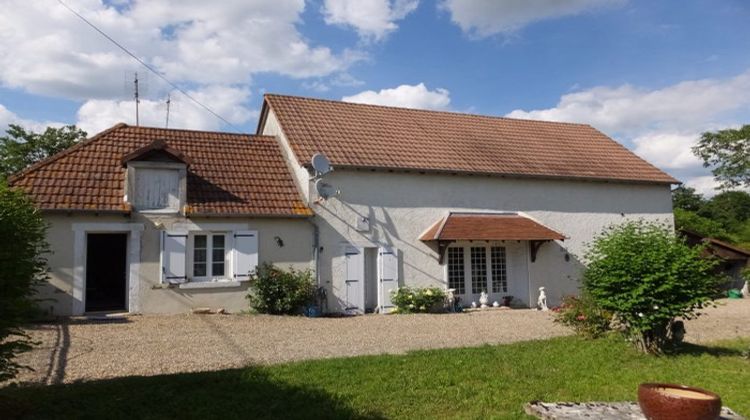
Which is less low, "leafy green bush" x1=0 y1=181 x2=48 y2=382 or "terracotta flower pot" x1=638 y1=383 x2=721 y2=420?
"leafy green bush" x1=0 y1=181 x2=48 y2=382

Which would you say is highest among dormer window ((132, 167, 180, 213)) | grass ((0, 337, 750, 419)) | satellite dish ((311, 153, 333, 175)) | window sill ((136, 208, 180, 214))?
satellite dish ((311, 153, 333, 175))

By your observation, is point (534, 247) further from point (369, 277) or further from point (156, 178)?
point (156, 178)

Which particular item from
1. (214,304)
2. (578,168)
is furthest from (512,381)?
(578,168)

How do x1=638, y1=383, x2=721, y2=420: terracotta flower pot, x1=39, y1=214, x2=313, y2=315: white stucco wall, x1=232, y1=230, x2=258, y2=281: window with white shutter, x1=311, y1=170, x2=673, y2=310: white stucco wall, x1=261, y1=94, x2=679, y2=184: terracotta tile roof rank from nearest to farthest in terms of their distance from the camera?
x1=638, y1=383, x2=721, y2=420: terracotta flower pot, x1=39, y1=214, x2=313, y2=315: white stucco wall, x1=232, y1=230, x2=258, y2=281: window with white shutter, x1=311, y1=170, x2=673, y2=310: white stucco wall, x1=261, y1=94, x2=679, y2=184: terracotta tile roof

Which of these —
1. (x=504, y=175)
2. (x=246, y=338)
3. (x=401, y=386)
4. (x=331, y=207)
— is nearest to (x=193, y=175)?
(x=331, y=207)

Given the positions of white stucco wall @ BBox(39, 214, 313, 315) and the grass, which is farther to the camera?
white stucco wall @ BBox(39, 214, 313, 315)

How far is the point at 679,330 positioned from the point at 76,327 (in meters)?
11.6

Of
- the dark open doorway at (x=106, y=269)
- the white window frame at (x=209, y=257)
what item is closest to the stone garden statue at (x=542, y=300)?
the white window frame at (x=209, y=257)

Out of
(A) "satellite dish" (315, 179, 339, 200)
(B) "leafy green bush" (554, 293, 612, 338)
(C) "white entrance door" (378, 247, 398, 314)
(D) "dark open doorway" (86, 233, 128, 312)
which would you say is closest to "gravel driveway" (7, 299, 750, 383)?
(B) "leafy green bush" (554, 293, 612, 338)

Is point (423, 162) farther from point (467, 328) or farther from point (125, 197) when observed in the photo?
point (125, 197)

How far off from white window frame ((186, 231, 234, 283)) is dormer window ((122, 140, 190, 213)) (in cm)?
92

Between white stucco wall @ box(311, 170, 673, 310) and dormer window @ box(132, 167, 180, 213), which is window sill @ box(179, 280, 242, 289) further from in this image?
white stucco wall @ box(311, 170, 673, 310)

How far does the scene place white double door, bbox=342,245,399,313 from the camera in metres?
15.0

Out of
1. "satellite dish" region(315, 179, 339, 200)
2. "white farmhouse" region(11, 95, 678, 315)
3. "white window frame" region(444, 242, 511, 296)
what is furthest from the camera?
→ "white window frame" region(444, 242, 511, 296)
